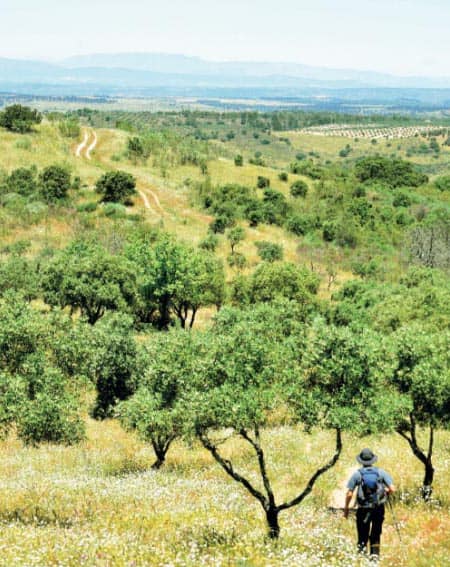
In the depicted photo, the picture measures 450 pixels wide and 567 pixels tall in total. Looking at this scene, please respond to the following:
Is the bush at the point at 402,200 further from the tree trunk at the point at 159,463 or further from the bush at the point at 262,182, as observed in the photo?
the tree trunk at the point at 159,463

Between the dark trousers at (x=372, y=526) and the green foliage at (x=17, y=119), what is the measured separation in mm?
92271

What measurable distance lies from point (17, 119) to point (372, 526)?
93.9 meters

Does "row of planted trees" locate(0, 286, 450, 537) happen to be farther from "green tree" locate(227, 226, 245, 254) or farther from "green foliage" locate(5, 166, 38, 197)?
"green foliage" locate(5, 166, 38, 197)

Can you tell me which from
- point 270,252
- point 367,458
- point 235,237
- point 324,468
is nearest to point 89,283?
point 235,237

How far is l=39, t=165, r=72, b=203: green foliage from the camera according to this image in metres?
73.8

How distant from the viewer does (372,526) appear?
43.4 feet

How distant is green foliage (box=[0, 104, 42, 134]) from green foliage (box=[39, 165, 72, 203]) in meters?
21.3

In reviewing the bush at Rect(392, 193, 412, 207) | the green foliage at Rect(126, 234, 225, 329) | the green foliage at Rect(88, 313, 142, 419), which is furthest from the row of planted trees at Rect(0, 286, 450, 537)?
the bush at Rect(392, 193, 412, 207)

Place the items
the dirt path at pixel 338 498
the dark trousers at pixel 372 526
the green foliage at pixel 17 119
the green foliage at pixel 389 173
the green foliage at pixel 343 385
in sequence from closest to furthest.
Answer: the dark trousers at pixel 372 526, the green foliage at pixel 343 385, the dirt path at pixel 338 498, the green foliage at pixel 17 119, the green foliage at pixel 389 173

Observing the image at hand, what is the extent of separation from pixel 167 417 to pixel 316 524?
5811mm

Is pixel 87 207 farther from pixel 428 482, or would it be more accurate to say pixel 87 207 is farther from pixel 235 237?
pixel 428 482

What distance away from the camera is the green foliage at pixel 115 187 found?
246 feet

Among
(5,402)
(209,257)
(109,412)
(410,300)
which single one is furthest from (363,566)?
(209,257)

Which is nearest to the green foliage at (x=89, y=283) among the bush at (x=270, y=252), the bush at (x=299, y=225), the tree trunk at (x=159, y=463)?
the tree trunk at (x=159, y=463)
